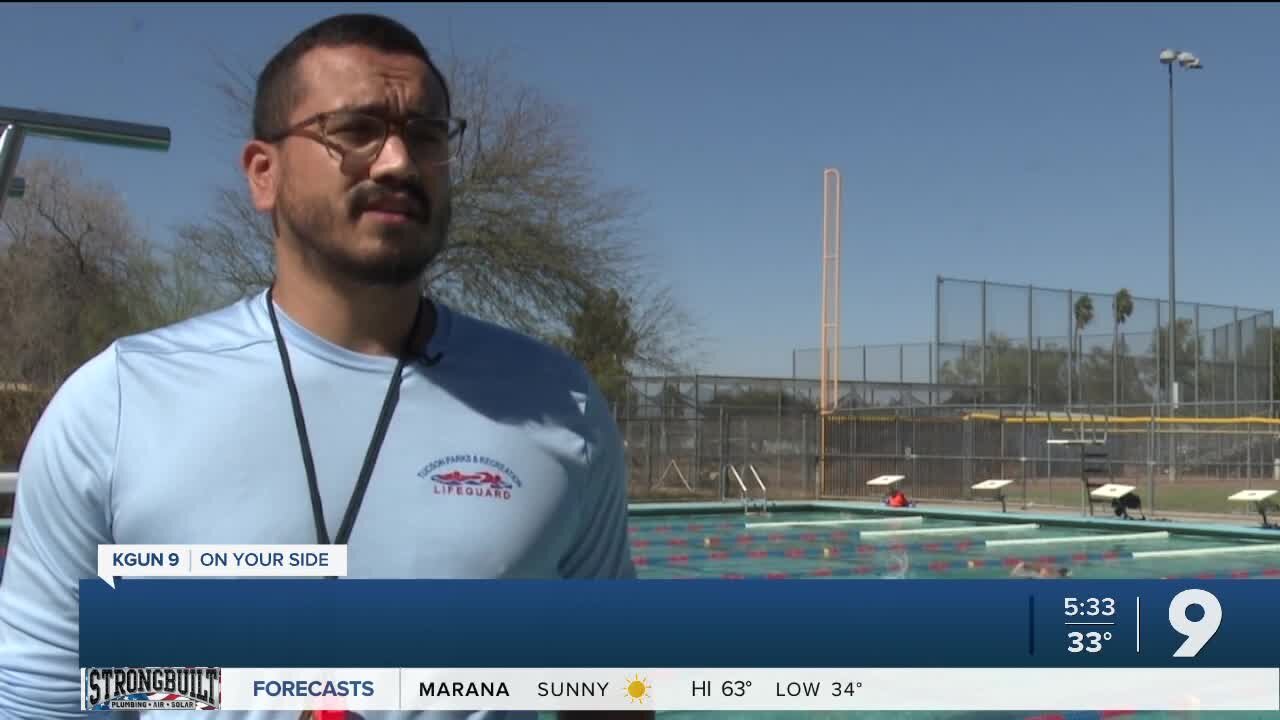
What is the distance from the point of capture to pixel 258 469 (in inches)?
57.7

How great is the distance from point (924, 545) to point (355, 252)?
14.8m

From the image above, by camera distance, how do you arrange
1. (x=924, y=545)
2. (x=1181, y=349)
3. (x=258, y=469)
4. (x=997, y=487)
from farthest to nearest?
(x=1181, y=349) < (x=997, y=487) < (x=924, y=545) < (x=258, y=469)

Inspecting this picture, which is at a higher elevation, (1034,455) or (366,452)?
(366,452)

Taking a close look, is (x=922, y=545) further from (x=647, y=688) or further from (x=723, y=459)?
(x=647, y=688)

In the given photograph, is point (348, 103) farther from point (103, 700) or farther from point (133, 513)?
point (103, 700)

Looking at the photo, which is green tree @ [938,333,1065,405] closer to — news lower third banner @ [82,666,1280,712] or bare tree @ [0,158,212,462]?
bare tree @ [0,158,212,462]

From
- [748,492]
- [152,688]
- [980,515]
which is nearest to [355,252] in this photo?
[152,688]

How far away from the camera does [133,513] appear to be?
1.44 m

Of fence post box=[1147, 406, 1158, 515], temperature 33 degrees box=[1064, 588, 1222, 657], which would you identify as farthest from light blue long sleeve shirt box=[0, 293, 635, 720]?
fence post box=[1147, 406, 1158, 515]

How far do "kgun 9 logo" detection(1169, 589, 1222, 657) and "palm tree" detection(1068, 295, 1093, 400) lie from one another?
29.8 metres

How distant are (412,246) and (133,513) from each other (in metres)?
0.42

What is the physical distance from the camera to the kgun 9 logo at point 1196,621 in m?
2.23

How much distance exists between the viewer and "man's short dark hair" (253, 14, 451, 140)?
1.56m

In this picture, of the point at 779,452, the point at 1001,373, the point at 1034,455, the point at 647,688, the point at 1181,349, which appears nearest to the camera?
the point at 647,688
